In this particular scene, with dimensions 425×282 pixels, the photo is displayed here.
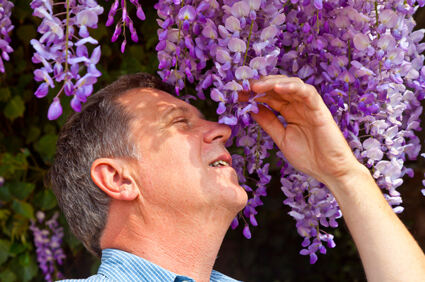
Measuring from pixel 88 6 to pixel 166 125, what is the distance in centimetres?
54

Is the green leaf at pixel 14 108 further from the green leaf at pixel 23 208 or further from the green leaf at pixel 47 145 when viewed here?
the green leaf at pixel 23 208

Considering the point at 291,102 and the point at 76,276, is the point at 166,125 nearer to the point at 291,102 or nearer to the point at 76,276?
the point at 291,102

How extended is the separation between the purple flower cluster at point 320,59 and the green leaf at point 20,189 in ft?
4.26

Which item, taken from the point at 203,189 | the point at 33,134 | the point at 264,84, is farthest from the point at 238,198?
the point at 33,134

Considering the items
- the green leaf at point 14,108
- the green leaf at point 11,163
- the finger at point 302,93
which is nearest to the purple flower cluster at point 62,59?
the finger at point 302,93

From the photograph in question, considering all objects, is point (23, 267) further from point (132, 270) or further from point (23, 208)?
point (132, 270)

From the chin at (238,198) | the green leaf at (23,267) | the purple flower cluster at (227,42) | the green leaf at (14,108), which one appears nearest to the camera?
the purple flower cluster at (227,42)

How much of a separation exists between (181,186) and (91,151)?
25cm

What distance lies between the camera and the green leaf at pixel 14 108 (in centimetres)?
237

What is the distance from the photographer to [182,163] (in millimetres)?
1415

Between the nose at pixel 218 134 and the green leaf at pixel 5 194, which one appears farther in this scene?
the green leaf at pixel 5 194

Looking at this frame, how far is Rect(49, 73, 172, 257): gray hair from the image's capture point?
4.90 feet

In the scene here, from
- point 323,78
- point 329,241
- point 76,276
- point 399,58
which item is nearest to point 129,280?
point 329,241

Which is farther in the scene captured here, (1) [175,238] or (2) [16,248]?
(2) [16,248]
